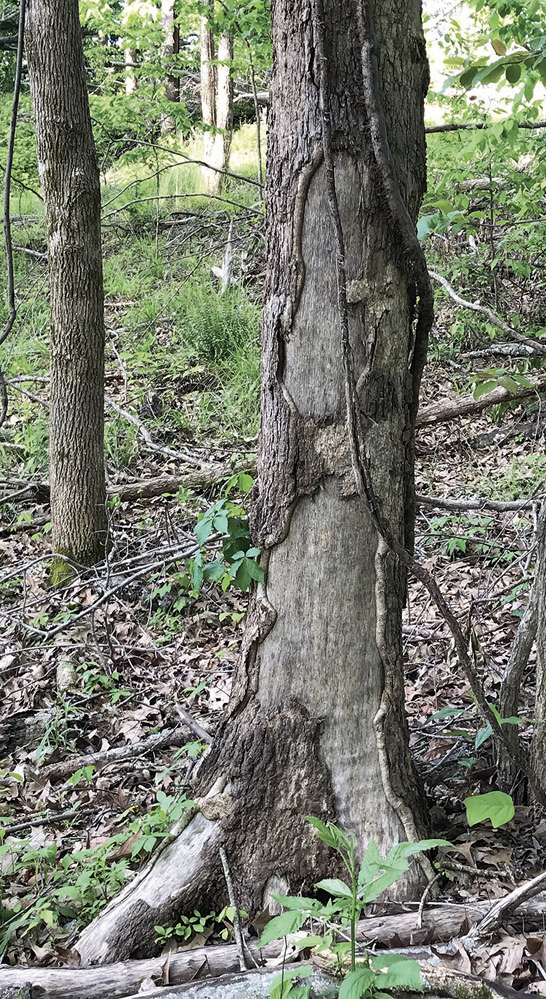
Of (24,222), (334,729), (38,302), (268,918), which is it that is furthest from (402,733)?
(24,222)

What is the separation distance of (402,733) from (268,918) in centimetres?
62

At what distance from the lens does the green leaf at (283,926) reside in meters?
1.51

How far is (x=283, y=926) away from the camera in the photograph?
1521mm

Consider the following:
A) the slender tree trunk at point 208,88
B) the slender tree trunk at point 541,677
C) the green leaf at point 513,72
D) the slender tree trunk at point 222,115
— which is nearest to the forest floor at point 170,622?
the slender tree trunk at point 541,677

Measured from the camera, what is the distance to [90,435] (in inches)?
184

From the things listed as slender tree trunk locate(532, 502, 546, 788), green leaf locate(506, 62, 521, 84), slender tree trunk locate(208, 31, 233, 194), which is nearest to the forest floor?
slender tree trunk locate(532, 502, 546, 788)

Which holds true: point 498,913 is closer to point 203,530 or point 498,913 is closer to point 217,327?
point 203,530

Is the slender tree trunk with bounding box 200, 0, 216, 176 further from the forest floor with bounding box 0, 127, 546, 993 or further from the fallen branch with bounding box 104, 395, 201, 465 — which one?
the fallen branch with bounding box 104, 395, 201, 465

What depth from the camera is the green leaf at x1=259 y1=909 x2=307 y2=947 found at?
4.95 ft

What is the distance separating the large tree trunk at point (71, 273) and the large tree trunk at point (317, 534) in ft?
9.25

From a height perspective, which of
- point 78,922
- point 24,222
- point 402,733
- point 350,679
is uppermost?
point 24,222

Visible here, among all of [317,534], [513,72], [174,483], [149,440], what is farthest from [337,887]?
[149,440]

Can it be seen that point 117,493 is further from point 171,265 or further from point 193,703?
point 171,265

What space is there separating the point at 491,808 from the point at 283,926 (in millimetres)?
525
